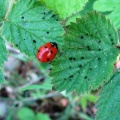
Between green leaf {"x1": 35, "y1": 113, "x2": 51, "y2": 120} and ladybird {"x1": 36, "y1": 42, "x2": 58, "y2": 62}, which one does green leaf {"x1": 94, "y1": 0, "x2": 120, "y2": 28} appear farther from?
green leaf {"x1": 35, "y1": 113, "x2": 51, "y2": 120}

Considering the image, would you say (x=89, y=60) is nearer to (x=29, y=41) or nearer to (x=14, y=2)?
(x=29, y=41)

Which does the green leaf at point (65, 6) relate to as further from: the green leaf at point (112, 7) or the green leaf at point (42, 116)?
the green leaf at point (42, 116)

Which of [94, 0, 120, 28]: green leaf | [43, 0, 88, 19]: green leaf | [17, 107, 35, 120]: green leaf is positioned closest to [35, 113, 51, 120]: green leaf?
[17, 107, 35, 120]: green leaf

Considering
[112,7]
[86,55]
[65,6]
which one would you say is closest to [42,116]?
[112,7]

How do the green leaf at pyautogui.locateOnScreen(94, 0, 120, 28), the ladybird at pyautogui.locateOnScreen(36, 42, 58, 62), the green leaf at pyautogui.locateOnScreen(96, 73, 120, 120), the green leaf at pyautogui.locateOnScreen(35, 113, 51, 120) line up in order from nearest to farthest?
1. the green leaf at pyautogui.locateOnScreen(96, 73, 120, 120)
2. the ladybird at pyautogui.locateOnScreen(36, 42, 58, 62)
3. the green leaf at pyautogui.locateOnScreen(94, 0, 120, 28)
4. the green leaf at pyautogui.locateOnScreen(35, 113, 51, 120)

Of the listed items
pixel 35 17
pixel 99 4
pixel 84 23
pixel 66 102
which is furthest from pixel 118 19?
pixel 66 102

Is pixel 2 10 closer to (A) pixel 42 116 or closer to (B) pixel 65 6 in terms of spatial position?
(B) pixel 65 6

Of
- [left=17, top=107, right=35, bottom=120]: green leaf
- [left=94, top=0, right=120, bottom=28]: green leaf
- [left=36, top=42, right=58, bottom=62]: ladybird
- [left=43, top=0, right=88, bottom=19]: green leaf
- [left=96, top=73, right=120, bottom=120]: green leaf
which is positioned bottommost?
[left=17, top=107, right=35, bottom=120]: green leaf
